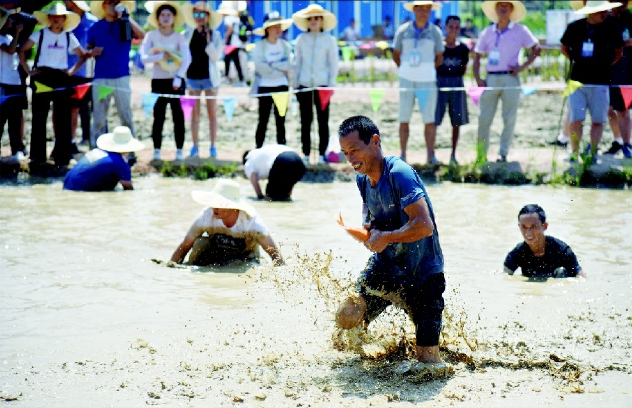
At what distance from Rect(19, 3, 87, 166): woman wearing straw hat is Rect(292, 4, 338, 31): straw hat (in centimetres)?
291

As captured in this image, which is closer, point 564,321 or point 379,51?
point 564,321

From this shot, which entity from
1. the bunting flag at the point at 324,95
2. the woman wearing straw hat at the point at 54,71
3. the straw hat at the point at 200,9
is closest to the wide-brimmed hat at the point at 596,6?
the bunting flag at the point at 324,95

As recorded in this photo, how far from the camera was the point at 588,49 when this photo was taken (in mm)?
11727

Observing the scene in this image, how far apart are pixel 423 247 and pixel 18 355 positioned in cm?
255

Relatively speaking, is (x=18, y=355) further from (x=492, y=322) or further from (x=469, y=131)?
(x=469, y=131)

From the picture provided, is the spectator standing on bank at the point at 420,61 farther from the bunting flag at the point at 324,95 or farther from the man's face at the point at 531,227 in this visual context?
the man's face at the point at 531,227

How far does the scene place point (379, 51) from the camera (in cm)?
2869

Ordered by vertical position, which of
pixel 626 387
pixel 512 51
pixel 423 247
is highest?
pixel 512 51

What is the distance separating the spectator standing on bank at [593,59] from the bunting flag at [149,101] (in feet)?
17.9

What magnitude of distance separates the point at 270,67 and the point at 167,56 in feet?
4.55

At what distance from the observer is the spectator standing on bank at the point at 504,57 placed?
12.0m

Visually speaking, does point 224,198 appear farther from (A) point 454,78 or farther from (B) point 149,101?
(A) point 454,78

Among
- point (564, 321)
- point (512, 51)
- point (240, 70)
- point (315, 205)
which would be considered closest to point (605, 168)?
point (512, 51)

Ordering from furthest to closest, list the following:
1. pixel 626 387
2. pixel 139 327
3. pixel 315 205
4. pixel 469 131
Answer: pixel 469 131
pixel 315 205
pixel 139 327
pixel 626 387
